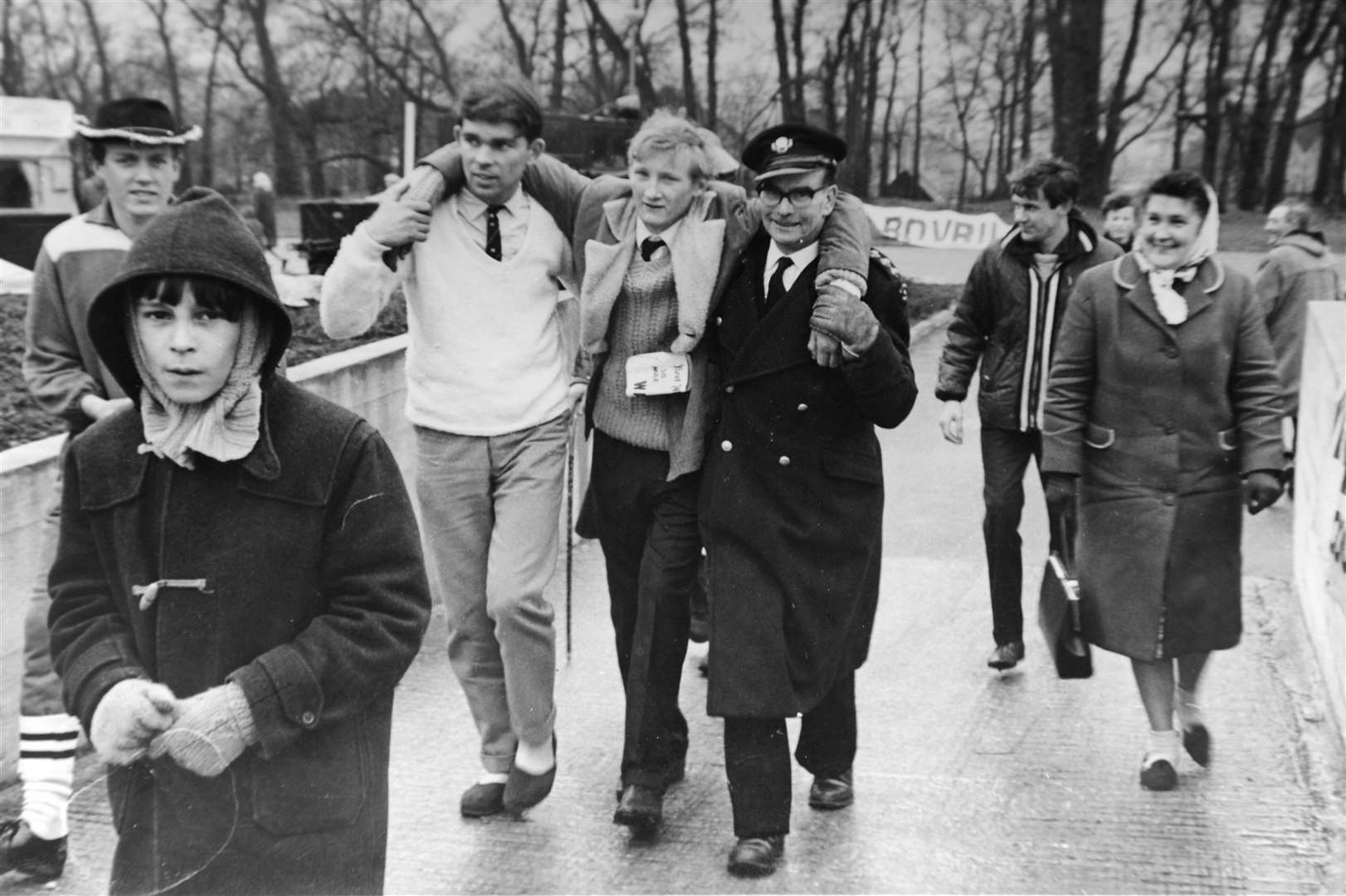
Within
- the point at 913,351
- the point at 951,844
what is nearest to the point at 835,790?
the point at 951,844

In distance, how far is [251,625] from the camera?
2219mm

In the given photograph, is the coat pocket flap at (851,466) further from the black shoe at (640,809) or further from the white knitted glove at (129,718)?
Result: the white knitted glove at (129,718)

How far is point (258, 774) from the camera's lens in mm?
2203

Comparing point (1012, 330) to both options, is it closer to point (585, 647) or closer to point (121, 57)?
point (585, 647)

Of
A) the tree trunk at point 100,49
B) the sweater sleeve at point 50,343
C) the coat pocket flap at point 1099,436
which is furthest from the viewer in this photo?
the tree trunk at point 100,49

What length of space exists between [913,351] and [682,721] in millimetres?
8894

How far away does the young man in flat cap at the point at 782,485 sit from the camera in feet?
12.3

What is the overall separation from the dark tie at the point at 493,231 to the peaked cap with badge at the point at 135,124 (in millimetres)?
805

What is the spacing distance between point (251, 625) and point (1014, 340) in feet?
11.7

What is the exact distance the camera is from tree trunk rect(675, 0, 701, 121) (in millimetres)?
14703

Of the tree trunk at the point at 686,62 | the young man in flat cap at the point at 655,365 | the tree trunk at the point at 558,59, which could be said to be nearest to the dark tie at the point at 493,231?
the young man in flat cap at the point at 655,365

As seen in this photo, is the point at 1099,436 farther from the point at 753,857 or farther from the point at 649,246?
the point at 753,857

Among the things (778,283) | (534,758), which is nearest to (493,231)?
(778,283)

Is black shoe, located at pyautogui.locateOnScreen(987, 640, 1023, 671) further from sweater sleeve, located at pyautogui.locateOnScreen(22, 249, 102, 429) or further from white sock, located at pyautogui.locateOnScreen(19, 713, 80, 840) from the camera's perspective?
sweater sleeve, located at pyautogui.locateOnScreen(22, 249, 102, 429)
